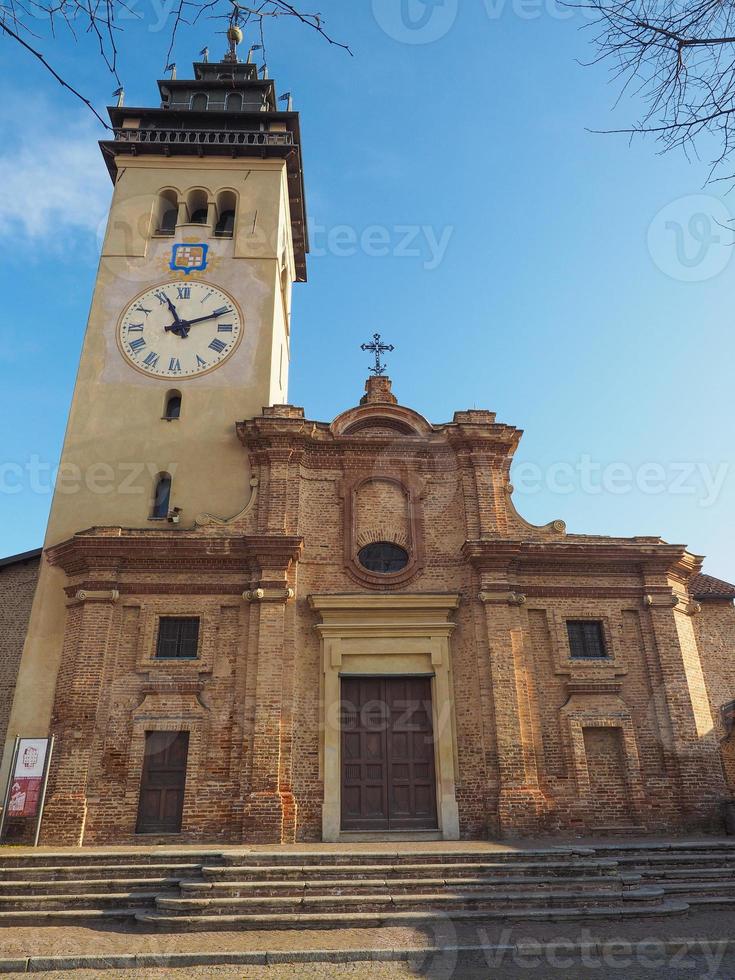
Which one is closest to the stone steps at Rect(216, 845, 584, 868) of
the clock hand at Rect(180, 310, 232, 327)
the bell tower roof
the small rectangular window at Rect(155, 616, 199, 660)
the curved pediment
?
the small rectangular window at Rect(155, 616, 199, 660)

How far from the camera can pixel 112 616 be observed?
47.8 feet

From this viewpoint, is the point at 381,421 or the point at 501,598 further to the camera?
the point at 381,421

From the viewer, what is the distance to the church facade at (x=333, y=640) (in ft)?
44.2

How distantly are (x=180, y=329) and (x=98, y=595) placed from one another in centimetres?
801

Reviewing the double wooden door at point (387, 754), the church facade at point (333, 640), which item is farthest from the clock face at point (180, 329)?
the double wooden door at point (387, 754)

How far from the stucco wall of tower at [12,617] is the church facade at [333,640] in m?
2.27

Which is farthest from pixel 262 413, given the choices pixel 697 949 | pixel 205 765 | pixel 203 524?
pixel 697 949

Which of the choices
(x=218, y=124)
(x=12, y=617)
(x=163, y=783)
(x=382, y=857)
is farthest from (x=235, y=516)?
(x=218, y=124)

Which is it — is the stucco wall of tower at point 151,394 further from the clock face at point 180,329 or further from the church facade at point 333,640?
the clock face at point 180,329

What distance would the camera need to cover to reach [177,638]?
48.2 ft

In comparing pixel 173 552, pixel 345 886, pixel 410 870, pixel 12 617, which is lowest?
pixel 345 886

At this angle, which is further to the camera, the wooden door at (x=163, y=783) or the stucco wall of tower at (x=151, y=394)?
the stucco wall of tower at (x=151, y=394)

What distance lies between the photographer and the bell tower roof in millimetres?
21953

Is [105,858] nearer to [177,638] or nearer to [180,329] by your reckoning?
[177,638]
